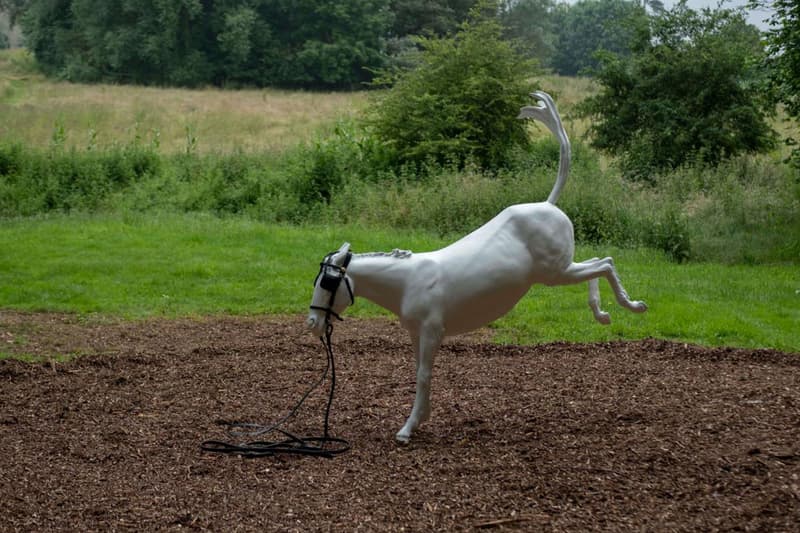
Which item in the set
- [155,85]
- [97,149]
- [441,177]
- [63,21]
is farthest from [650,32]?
[63,21]

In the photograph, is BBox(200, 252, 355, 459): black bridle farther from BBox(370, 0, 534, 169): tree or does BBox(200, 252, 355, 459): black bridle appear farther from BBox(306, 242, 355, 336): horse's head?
BBox(370, 0, 534, 169): tree

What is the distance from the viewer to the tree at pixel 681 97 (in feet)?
66.4

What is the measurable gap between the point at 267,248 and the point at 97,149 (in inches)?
386

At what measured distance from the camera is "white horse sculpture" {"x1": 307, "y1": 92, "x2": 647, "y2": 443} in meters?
5.05

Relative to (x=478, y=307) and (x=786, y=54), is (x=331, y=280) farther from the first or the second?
(x=786, y=54)

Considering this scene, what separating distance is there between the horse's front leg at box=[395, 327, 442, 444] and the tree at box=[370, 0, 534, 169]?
43.7ft

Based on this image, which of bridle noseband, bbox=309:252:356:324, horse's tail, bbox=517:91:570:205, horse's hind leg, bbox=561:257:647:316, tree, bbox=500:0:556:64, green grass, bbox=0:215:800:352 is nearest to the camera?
bridle noseband, bbox=309:252:356:324

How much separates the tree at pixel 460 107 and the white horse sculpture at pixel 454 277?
13.1 m

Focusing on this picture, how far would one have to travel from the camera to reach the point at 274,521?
4285 millimetres

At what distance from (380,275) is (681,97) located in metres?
18.2

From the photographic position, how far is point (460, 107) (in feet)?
62.6

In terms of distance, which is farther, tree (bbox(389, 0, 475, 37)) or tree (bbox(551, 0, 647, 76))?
tree (bbox(551, 0, 647, 76))

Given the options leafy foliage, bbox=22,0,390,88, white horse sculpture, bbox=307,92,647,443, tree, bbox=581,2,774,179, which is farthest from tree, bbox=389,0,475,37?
white horse sculpture, bbox=307,92,647,443

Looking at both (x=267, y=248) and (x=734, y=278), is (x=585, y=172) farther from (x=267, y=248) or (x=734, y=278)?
(x=267, y=248)
